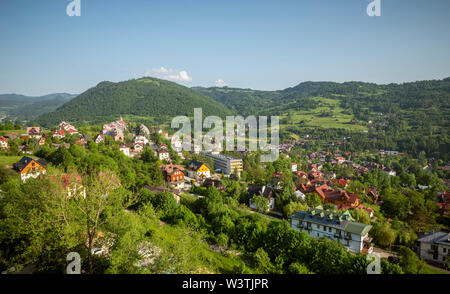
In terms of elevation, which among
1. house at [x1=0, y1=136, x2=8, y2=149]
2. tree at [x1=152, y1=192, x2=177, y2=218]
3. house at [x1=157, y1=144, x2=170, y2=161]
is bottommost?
tree at [x1=152, y1=192, x2=177, y2=218]

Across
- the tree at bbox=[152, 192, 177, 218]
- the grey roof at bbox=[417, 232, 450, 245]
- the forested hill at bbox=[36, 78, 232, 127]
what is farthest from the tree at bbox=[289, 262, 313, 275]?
the forested hill at bbox=[36, 78, 232, 127]

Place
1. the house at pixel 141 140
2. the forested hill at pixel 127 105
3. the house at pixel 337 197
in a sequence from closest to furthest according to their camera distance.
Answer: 1. the house at pixel 337 197
2. the house at pixel 141 140
3. the forested hill at pixel 127 105

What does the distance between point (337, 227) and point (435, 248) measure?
6797 mm

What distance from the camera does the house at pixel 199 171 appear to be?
36078 mm

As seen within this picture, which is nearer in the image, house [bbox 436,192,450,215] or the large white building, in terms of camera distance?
house [bbox 436,192,450,215]

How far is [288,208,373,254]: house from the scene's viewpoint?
59.1 feet

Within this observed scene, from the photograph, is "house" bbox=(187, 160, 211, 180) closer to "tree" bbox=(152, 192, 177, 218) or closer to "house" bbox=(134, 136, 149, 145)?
"house" bbox=(134, 136, 149, 145)

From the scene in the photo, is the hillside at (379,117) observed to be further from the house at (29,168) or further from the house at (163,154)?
the house at (29,168)

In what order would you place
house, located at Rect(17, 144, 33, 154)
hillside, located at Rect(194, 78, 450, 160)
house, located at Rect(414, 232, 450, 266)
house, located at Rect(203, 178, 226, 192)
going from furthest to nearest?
hillside, located at Rect(194, 78, 450, 160), house, located at Rect(17, 144, 33, 154), house, located at Rect(203, 178, 226, 192), house, located at Rect(414, 232, 450, 266)

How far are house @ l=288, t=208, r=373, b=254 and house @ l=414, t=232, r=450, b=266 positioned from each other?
3620 mm

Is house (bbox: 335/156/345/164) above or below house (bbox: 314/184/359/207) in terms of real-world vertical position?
below

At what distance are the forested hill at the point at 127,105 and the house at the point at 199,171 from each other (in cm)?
5480

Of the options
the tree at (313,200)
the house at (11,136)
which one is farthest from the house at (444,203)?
the house at (11,136)
